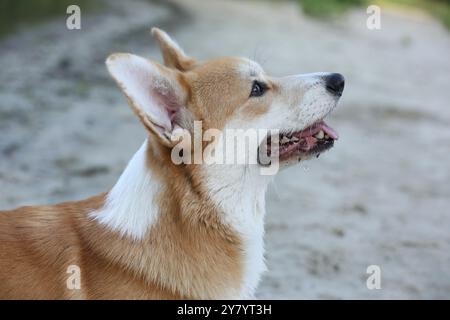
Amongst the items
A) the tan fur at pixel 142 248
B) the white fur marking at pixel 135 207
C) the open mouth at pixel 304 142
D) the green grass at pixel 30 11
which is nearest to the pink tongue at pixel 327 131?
the open mouth at pixel 304 142

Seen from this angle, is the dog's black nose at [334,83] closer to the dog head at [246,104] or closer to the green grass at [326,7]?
the dog head at [246,104]

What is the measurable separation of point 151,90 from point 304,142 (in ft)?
3.20

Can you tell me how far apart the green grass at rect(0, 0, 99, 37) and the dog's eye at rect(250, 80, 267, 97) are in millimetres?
8478

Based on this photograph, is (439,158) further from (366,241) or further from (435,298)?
(435,298)

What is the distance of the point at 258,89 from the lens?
12.5 ft

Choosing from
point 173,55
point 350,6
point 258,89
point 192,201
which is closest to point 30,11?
point 350,6

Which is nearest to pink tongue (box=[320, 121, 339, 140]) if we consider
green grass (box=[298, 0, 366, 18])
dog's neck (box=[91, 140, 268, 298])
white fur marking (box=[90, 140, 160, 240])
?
dog's neck (box=[91, 140, 268, 298])

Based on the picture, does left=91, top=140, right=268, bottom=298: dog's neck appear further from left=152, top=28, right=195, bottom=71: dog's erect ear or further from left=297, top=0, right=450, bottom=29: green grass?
left=297, top=0, right=450, bottom=29: green grass

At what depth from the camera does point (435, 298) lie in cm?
513

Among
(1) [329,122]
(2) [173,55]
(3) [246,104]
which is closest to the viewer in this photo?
(3) [246,104]

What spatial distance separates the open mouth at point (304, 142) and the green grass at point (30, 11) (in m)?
8.61

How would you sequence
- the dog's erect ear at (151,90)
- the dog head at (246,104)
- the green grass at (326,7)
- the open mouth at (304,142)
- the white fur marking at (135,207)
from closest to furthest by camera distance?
the dog's erect ear at (151,90), the white fur marking at (135,207), the dog head at (246,104), the open mouth at (304,142), the green grass at (326,7)

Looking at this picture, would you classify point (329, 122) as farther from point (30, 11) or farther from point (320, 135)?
point (30, 11)

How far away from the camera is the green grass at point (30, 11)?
474 inches
